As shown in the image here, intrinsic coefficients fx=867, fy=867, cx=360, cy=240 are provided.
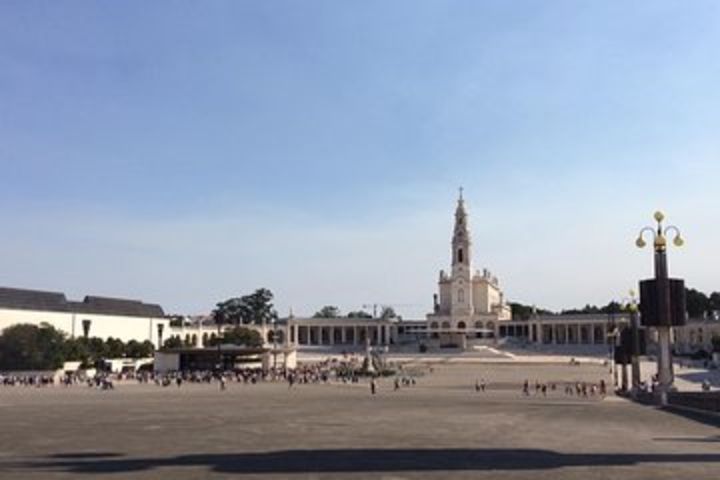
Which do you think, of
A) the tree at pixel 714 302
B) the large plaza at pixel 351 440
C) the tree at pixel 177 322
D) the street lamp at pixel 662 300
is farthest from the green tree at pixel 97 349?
the tree at pixel 714 302

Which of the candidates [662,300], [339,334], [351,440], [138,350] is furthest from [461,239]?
[351,440]

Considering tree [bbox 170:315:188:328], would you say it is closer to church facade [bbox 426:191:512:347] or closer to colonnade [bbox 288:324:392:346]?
colonnade [bbox 288:324:392:346]

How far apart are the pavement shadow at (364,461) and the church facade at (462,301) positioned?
136 meters

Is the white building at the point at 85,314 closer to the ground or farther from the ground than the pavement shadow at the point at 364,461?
farther from the ground

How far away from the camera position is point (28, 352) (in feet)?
266

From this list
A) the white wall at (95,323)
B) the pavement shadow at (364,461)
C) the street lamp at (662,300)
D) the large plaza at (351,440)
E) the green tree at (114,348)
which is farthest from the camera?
the green tree at (114,348)

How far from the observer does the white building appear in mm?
94438

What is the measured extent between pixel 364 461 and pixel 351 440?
4.79 metres

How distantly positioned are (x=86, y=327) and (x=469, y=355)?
2156 inches

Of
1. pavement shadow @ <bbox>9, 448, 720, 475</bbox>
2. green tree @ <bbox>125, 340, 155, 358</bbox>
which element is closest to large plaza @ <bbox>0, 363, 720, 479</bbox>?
pavement shadow @ <bbox>9, 448, 720, 475</bbox>

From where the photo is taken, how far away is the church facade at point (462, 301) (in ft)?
522

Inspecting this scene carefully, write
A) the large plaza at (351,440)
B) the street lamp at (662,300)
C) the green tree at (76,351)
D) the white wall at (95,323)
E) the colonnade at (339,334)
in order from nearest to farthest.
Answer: the large plaza at (351,440) < the street lamp at (662,300) < the green tree at (76,351) < the white wall at (95,323) < the colonnade at (339,334)

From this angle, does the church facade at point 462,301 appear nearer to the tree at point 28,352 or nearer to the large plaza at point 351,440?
the tree at point 28,352

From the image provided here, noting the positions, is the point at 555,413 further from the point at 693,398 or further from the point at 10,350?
the point at 10,350
